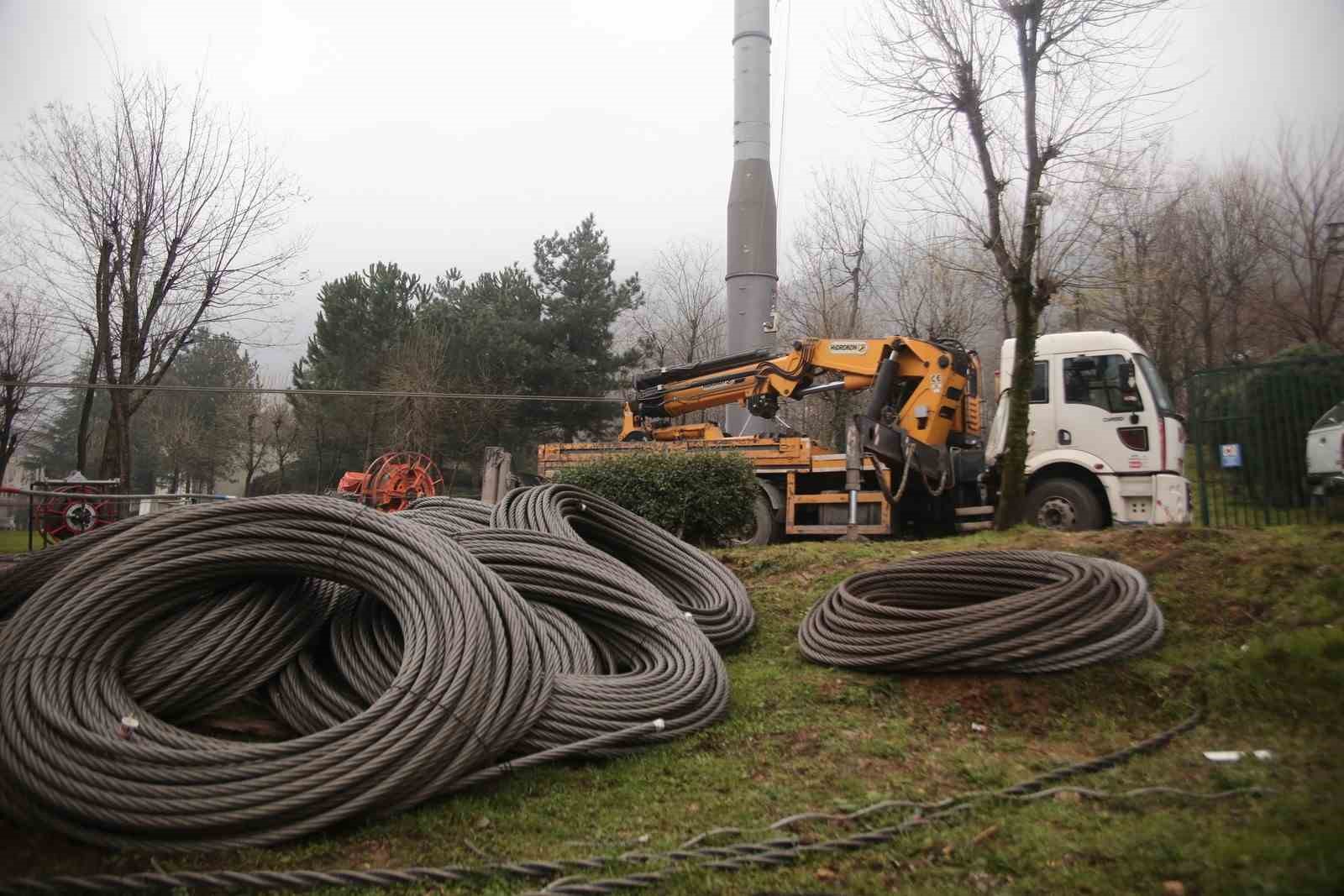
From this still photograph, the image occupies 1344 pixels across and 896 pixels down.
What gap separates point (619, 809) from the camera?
296cm

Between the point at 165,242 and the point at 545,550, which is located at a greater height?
the point at 165,242

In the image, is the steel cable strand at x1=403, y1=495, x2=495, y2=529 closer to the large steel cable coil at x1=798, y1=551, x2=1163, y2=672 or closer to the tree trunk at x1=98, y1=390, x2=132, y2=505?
the large steel cable coil at x1=798, y1=551, x2=1163, y2=672

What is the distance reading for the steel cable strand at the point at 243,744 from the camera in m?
2.64

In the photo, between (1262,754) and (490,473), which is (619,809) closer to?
(1262,754)

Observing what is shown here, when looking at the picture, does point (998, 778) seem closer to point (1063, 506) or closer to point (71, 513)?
point (1063, 506)

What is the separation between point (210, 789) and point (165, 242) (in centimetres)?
1137

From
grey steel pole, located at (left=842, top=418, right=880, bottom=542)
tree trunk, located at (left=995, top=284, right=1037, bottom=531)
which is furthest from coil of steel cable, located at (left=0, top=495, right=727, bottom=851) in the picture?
grey steel pole, located at (left=842, top=418, right=880, bottom=542)

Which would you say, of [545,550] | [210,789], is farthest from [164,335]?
[210,789]

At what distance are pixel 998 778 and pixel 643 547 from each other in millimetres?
2836

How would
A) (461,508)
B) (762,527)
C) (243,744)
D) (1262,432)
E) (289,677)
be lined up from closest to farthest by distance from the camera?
(243,744), (289,677), (461,508), (1262,432), (762,527)

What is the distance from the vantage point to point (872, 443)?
31.6ft

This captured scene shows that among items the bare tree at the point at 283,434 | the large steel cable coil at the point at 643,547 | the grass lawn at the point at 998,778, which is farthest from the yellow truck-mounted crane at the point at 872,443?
the bare tree at the point at 283,434

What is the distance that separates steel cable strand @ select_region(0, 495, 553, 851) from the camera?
264cm

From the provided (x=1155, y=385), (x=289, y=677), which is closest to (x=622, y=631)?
(x=289, y=677)
